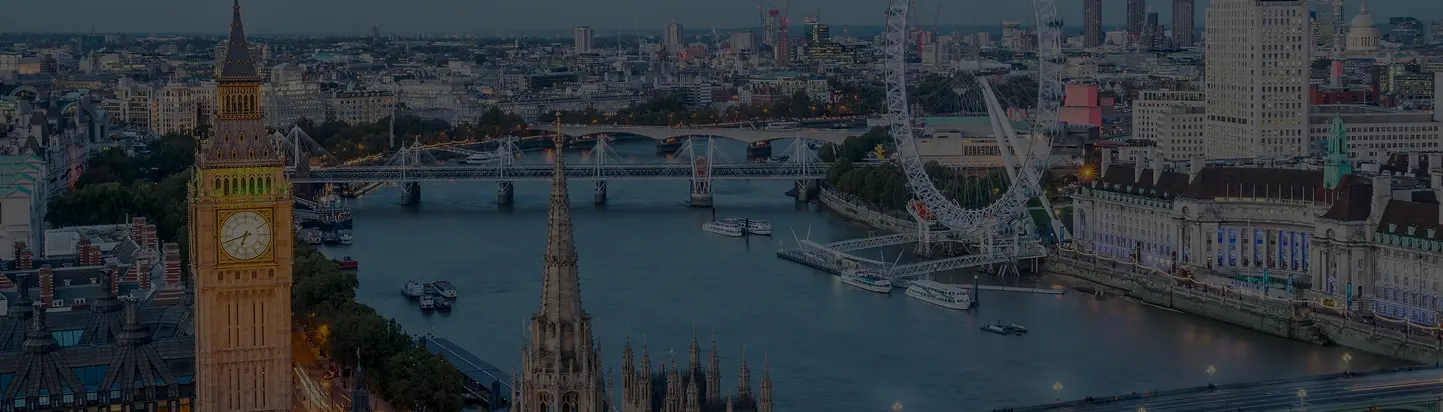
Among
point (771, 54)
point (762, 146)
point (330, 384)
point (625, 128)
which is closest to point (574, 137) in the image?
point (625, 128)

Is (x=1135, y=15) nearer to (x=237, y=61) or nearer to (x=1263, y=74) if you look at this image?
(x=1263, y=74)

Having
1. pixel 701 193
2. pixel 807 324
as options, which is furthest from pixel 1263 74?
pixel 807 324

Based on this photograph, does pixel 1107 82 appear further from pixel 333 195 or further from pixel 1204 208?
pixel 1204 208

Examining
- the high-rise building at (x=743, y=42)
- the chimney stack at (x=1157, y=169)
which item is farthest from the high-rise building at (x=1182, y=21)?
the chimney stack at (x=1157, y=169)

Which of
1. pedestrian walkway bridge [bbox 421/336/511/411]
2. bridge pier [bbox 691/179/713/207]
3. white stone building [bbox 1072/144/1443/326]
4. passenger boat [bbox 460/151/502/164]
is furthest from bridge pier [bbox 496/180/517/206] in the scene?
pedestrian walkway bridge [bbox 421/336/511/411]

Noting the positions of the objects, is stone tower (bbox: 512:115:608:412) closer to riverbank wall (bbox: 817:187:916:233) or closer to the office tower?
riverbank wall (bbox: 817:187:916:233)

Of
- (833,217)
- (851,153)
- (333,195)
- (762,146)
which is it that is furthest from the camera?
(762,146)

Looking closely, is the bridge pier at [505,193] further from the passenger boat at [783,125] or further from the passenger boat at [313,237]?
the passenger boat at [783,125]
